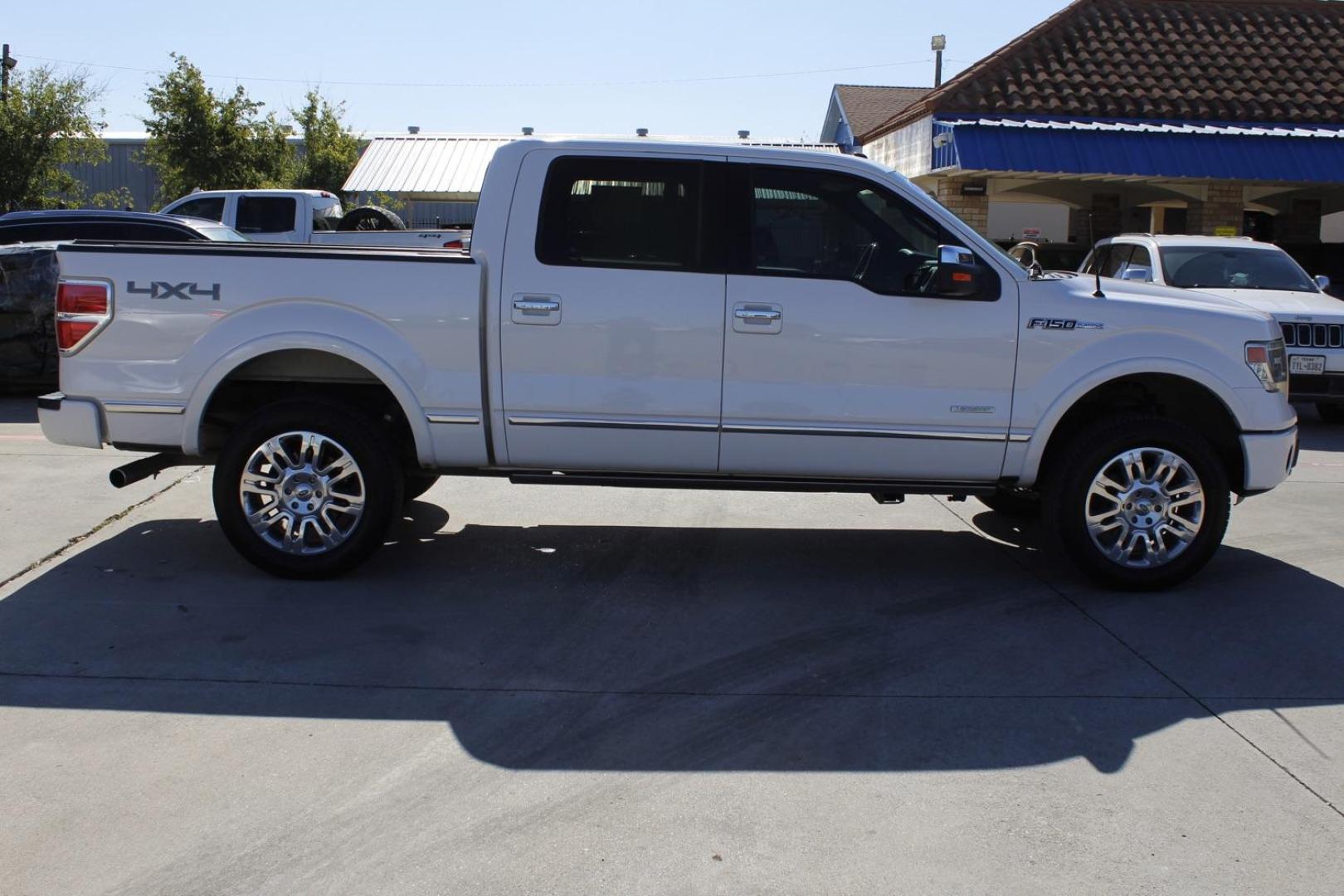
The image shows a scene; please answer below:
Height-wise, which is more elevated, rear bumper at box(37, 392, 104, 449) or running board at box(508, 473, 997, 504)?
rear bumper at box(37, 392, 104, 449)

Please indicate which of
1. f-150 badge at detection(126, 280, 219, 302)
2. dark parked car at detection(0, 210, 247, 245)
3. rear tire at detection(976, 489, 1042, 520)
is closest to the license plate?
rear tire at detection(976, 489, 1042, 520)

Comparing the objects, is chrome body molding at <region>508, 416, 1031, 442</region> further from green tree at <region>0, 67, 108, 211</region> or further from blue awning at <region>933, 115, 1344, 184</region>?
green tree at <region>0, 67, 108, 211</region>

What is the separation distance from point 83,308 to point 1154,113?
15.7 m

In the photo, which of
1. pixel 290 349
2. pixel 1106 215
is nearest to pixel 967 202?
pixel 1106 215

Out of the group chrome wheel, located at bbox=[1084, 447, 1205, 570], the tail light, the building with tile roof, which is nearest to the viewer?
the tail light

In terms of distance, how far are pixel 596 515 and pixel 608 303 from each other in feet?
7.23

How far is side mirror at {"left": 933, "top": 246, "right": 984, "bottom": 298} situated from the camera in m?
5.96

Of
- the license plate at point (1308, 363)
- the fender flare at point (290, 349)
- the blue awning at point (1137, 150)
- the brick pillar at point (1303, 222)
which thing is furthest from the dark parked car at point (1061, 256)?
the fender flare at point (290, 349)

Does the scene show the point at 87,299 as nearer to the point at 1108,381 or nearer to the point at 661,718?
the point at 661,718

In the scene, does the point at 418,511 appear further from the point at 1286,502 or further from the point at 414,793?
the point at 1286,502

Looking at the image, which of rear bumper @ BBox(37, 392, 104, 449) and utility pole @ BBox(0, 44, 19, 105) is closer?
rear bumper @ BBox(37, 392, 104, 449)

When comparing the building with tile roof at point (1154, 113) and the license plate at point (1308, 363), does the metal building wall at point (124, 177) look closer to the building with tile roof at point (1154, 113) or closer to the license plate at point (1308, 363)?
the building with tile roof at point (1154, 113)

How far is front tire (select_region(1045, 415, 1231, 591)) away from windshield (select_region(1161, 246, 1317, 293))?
21.1 feet

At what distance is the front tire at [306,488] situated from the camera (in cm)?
611
